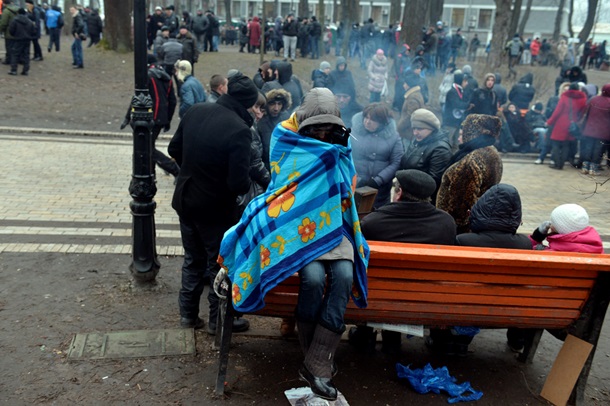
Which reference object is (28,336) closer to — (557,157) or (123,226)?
(123,226)

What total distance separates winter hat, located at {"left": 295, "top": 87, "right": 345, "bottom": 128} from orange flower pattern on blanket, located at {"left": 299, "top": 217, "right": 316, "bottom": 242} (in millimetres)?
527

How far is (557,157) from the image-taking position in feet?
40.7

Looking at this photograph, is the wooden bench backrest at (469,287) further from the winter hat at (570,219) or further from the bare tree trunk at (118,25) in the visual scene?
the bare tree trunk at (118,25)

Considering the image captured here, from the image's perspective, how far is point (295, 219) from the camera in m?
3.24

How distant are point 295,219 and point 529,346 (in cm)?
226

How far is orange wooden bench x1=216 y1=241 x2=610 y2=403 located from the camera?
11.8 feet

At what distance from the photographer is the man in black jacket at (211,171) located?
4000mm

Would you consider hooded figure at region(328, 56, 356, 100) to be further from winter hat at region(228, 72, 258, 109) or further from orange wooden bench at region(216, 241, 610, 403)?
Answer: orange wooden bench at region(216, 241, 610, 403)

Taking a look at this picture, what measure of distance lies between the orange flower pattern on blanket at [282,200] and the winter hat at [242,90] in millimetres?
1116

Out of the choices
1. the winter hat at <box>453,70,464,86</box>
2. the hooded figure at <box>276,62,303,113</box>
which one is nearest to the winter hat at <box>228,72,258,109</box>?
the hooded figure at <box>276,62,303,113</box>

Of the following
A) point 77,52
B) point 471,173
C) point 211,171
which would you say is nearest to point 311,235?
point 211,171

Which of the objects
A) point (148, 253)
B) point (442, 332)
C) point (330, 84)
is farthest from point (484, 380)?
point (330, 84)

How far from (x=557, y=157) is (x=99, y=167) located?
8.91 metres

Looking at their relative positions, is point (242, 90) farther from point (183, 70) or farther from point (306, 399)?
point (183, 70)
